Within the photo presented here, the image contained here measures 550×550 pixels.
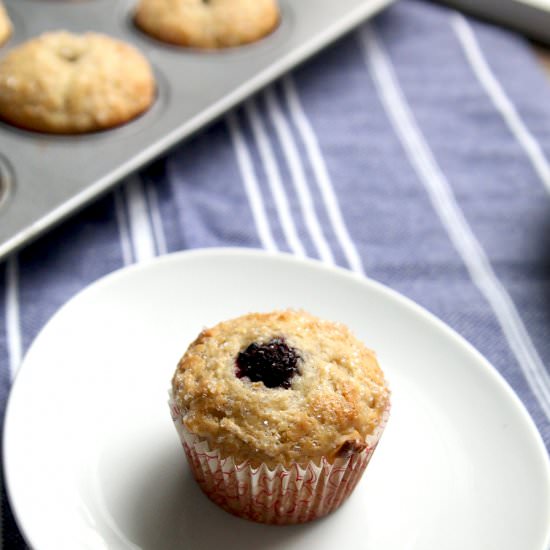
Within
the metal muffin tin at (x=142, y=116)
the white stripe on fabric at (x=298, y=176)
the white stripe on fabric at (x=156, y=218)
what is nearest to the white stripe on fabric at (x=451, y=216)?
the metal muffin tin at (x=142, y=116)

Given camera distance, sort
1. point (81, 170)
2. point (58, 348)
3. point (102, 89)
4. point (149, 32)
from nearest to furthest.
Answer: point (58, 348)
point (81, 170)
point (102, 89)
point (149, 32)

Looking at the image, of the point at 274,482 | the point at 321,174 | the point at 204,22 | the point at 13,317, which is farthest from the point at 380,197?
the point at 274,482

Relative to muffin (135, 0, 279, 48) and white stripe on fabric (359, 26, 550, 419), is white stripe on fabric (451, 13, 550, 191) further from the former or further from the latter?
muffin (135, 0, 279, 48)

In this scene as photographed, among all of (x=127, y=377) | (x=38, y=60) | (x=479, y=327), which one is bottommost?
(x=479, y=327)

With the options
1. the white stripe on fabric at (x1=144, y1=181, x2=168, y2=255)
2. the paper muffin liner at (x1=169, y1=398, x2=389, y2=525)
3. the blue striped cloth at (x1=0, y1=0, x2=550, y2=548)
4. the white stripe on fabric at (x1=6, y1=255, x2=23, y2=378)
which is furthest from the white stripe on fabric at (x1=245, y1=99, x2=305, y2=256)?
the paper muffin liner at (x1=169, y1=398, x2=389, y2=525)

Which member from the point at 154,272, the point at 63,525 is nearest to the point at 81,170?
the point at 154,272

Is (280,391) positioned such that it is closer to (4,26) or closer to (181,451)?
(181,451)

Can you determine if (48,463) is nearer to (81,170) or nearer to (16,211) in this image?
(16,211)
